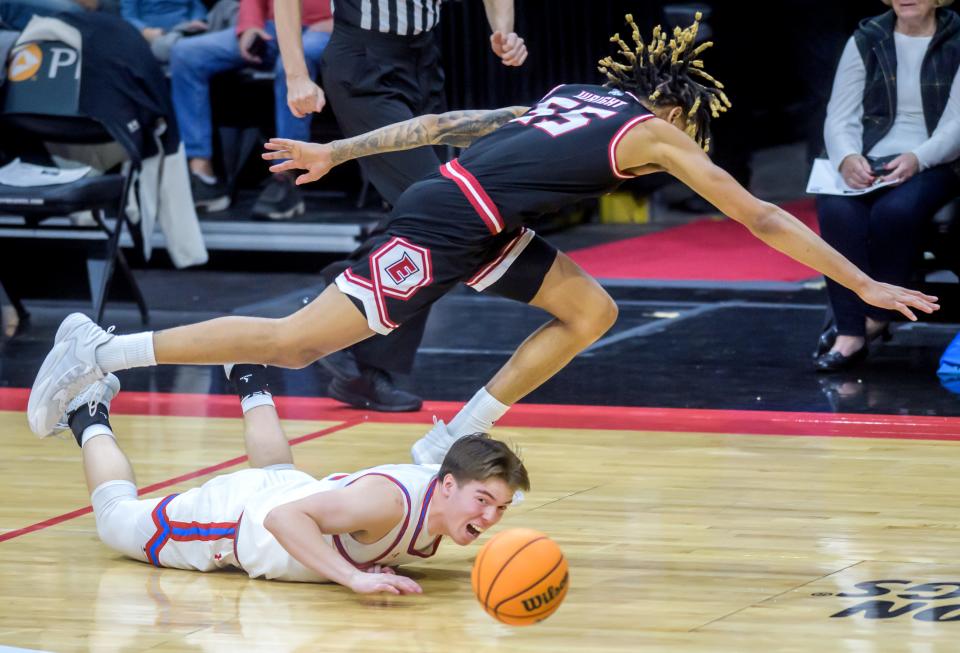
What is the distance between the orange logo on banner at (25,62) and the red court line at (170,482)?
10.1 feet

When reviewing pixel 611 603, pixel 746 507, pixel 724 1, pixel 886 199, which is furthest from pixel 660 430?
pixel 724 1

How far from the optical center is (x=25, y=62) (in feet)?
26.6

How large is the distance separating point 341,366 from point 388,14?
1670 mm

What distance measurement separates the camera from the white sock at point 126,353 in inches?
188

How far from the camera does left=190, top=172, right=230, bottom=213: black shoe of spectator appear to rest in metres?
9.93

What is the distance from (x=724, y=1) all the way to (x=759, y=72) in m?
0.61

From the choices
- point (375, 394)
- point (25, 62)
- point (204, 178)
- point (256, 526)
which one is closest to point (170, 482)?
point (256, 526)

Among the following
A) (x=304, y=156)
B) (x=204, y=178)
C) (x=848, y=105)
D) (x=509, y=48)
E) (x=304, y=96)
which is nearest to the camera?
(x=304, y=156)

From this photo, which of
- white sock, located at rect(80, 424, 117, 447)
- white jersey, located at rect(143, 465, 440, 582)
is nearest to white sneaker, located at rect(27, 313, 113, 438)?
white sock, located at rect(80, 424, 117, 447)

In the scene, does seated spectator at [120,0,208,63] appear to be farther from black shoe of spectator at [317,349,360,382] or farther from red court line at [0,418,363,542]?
red court line at [0,418,363,542]

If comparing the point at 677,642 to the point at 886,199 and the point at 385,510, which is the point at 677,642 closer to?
the point at 385,510

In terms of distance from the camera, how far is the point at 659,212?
11.3 meters

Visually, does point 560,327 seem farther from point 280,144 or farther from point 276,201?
point 276,201

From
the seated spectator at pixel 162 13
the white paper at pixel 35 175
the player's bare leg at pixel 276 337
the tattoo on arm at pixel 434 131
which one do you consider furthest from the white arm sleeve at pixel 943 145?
the seated spectator at pixel 162 13
